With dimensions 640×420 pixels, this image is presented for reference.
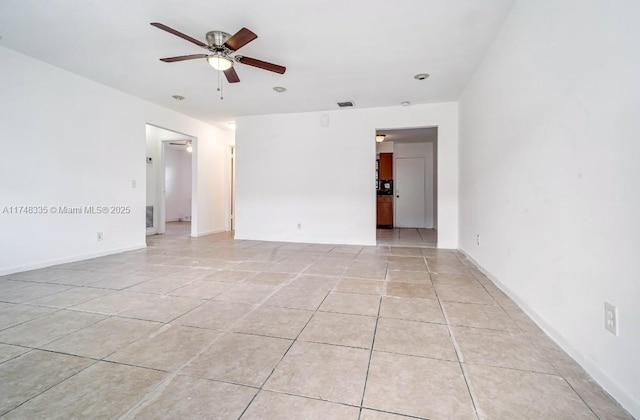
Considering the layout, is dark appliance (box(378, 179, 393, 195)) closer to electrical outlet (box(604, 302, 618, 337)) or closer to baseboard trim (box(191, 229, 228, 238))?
baseboard trim (box(191, 229, 228, 238))

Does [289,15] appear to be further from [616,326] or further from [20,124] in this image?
[20,124]

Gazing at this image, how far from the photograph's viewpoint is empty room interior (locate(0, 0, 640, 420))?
1.17m

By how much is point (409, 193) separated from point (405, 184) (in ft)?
0.95

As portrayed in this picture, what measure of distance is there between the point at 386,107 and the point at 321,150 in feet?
4.53

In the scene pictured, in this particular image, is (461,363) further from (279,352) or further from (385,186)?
(385,186)

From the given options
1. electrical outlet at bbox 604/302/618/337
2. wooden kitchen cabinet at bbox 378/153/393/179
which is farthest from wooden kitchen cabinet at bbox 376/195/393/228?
electrical outlet at bbox 604/302/618/337

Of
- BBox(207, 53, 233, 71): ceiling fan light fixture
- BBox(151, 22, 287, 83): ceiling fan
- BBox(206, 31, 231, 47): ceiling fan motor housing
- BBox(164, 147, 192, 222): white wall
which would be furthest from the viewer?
BBox(164, 147, 192, 222): white wall

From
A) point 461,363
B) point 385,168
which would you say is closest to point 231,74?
point 461,363

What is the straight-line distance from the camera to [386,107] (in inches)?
193

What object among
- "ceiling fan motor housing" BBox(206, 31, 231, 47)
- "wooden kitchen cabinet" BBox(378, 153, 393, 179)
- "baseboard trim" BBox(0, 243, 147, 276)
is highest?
"ceiling fan motor housing" BBox(206, 31, 231, 47)

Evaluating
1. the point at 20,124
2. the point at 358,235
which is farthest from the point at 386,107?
the point at 20,124

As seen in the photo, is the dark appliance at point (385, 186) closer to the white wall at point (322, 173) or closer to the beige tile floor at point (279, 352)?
the white wall at point (322, 173)

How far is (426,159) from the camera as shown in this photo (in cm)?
802

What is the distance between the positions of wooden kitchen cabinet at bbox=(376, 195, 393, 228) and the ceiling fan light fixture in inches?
226
